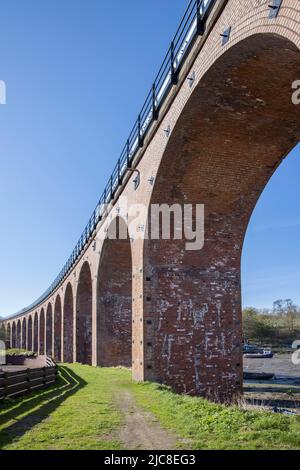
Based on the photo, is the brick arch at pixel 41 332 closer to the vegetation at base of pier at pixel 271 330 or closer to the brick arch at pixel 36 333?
the brick arch at pixel 36 333

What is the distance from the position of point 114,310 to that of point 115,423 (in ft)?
48.6

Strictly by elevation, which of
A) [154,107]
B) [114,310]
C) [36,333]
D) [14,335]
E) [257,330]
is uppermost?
→ [154,107]

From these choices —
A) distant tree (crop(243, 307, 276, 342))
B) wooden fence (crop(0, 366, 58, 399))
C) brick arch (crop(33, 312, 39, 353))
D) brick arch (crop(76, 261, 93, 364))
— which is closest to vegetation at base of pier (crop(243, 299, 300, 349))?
distant tree (crop(243, 307, 276, 342))

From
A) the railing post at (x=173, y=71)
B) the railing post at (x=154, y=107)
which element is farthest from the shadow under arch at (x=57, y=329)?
the railing post at (x=173, y=71)

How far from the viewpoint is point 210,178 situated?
12.9 metres

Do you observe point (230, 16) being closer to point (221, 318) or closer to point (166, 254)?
point (166, 254)

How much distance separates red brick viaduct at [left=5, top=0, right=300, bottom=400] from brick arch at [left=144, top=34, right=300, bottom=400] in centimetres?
3

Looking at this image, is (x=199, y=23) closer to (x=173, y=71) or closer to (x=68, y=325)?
(x=173, y=71)

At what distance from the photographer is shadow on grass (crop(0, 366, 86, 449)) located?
7.08 metres

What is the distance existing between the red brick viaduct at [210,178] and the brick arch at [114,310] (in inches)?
177

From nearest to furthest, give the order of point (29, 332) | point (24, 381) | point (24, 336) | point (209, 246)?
1. point (24, 381)
2. point (209, 246)
3. point (29, 332)
4. point (24, 336)

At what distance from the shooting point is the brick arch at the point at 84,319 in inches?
1110

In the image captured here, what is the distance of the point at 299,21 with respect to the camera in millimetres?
6031

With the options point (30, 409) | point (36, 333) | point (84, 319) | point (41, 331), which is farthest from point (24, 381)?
point (36, 333)
